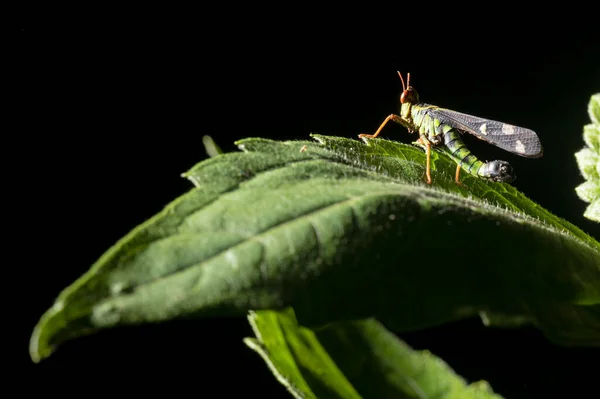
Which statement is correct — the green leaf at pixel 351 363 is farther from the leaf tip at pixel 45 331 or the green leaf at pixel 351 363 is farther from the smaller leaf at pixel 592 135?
the smaller leaf at pixel 592 135

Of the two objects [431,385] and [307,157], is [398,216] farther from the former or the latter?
[431,385]

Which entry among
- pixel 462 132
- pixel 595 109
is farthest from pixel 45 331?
pixel 462 132

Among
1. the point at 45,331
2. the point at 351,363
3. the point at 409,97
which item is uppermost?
the point at 45,331

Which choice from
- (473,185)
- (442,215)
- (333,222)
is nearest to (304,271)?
(333,222)

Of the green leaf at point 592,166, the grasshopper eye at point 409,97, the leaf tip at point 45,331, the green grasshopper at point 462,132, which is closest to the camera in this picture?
the leaf tip at point 45,331

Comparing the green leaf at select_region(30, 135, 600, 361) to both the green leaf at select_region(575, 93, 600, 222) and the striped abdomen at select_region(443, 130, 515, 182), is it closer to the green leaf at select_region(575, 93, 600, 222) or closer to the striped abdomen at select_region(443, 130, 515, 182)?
the green leaf at select_region(575, 93, 600, 222)

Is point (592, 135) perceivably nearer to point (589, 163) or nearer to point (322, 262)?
point (589, 163)

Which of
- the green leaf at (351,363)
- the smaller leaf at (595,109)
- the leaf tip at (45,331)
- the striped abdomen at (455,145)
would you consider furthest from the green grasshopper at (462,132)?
the leaf tip at (45,331)
